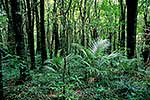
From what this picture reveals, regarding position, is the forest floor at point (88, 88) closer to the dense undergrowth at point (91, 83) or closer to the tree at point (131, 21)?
the dense undergrowth at point (91, 83)

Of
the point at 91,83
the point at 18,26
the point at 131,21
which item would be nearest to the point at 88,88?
the point at 91,83

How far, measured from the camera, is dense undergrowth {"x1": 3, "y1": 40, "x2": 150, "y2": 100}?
24.7 ft

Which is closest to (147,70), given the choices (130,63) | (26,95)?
(130,63)

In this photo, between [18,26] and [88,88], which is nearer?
[88,88]

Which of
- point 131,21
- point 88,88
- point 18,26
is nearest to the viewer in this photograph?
point 88,88

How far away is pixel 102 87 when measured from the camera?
838 centimetres

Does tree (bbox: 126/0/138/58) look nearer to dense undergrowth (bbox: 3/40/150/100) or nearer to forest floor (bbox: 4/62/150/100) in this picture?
dense undergrowth (bbox: 3/40/150/100)

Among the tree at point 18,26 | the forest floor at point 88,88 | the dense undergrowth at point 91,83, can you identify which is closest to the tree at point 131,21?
the dense undergrowth at point 91,83

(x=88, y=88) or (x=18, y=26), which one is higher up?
(x=18, y=26)

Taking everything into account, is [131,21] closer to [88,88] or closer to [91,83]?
[91,83]

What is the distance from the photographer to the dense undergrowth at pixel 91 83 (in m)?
7.54

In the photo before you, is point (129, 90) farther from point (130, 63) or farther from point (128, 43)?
point (128, 43)

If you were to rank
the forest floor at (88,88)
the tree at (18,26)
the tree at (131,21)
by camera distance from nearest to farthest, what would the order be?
the forest floor at (88,88)
the tree at (18,26)
the tree at (131,21)

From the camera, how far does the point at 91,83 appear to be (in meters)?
9.13
